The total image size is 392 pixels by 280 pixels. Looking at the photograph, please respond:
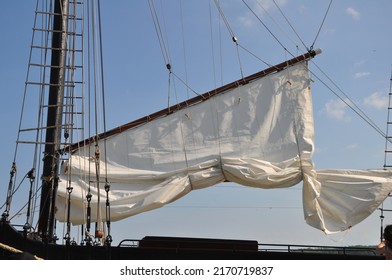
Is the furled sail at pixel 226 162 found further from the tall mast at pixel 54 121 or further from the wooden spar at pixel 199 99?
the tall mast at pixel 54 121

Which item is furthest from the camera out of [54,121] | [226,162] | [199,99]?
[199,99]

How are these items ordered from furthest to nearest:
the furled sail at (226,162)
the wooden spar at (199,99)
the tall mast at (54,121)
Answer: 1. the wooden spar at (199,99)
2. the furled sail at (226,162)
3. the tall mast at (54,121)

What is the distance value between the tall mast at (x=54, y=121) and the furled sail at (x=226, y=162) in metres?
0.67

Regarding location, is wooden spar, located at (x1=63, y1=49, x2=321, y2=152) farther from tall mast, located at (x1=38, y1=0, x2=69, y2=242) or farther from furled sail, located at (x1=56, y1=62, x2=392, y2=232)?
tall mast, located at (x1=38, y1=0, x2=69, y2=242)

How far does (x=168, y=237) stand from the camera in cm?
1586

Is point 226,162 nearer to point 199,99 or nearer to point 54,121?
point 199,99

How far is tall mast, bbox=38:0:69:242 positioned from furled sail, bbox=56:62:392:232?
2.19 feet

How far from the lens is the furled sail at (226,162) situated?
55.9ft

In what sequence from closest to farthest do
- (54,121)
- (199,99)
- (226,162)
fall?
(54,121)
(226,162)
(199,99)

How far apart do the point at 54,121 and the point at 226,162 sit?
543 centimetres

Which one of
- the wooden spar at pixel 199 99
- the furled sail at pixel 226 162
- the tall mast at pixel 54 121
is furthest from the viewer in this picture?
the wooden spar at pixel 199 99

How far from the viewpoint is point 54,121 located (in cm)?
1659

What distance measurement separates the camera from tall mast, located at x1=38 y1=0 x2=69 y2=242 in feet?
52.0
